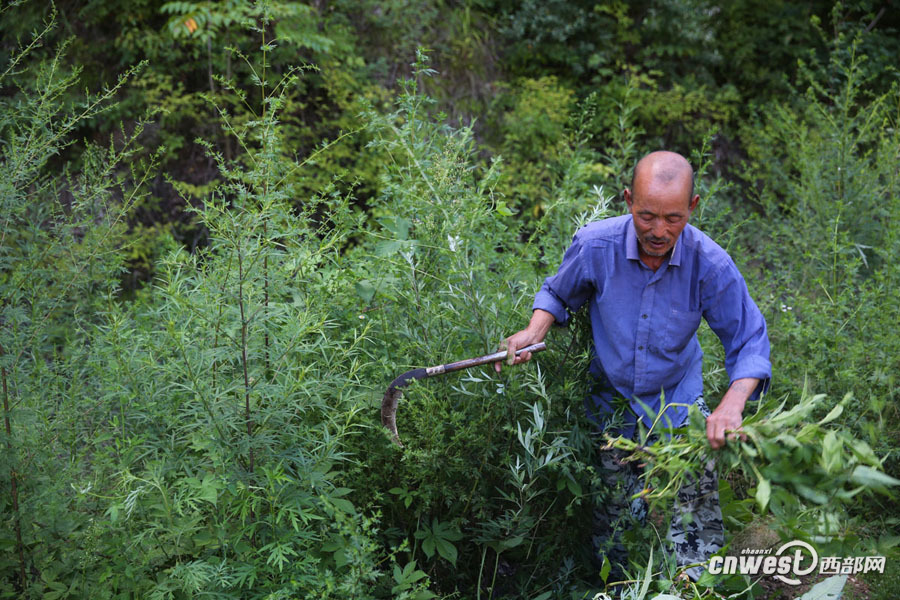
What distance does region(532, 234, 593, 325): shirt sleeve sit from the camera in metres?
2.86

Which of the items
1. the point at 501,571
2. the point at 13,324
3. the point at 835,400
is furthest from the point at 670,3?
the point at 13,324

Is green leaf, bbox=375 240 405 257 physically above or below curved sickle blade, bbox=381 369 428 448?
above

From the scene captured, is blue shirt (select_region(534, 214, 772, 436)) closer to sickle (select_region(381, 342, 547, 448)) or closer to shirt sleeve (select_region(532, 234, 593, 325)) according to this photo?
shirt sleeve (select_region(532, 234, 593, 325))

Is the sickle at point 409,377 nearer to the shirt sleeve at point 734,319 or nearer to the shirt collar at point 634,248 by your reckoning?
the shirt collar at point 634,248

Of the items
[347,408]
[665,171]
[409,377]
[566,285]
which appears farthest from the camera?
[566,285]

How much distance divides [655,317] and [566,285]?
348 mm

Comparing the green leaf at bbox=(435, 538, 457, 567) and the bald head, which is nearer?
the bald head

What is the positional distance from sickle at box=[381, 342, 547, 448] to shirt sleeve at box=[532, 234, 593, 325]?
0.24 m

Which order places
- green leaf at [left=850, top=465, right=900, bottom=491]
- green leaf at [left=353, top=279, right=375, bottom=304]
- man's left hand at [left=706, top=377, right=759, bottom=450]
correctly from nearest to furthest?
green leaf at [left=850, top=465, right=900, bottom=491], man's left hand at [left=706, top=377, right=759, bottom=450], green leaf at [left=353, top=279, right=375, bottom=304]

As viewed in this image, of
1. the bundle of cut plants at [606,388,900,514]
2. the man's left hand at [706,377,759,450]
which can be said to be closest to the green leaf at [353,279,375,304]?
the bundle of cut plants at [606,388,900,514]

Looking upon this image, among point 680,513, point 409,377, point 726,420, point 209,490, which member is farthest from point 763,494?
point 209,490

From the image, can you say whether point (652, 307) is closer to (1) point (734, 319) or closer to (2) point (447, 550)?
(1) point (734, 319)

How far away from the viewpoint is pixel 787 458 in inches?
81.8

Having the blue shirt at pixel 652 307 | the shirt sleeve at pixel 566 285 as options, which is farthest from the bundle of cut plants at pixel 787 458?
the shirt sleeve at pixel 566 285
